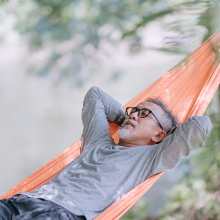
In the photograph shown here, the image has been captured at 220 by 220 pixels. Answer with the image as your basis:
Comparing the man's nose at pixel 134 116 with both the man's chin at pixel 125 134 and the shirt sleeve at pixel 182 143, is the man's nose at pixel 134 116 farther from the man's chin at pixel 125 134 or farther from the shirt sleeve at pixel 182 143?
the shirt sleeve at pixel 182 143

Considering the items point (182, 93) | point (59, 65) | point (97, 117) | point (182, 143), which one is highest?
point (59, 65)


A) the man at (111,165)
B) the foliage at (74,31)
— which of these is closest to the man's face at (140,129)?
the man at (111,165)

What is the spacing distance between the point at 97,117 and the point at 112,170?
36 centimetres

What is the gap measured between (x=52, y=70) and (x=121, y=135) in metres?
3.06

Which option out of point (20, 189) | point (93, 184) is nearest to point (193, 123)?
point (93, 184)

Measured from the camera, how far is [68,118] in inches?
183

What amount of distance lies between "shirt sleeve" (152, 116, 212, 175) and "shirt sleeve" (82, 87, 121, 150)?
308 millimetres

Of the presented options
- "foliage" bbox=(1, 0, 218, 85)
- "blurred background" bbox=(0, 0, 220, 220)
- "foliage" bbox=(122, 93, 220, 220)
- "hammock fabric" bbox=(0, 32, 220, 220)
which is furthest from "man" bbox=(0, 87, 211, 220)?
"foliage" bbox=(1, 0, 218, 85)

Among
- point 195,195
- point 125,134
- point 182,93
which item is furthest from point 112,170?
point 195,195

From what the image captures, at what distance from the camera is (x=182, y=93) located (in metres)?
2.15

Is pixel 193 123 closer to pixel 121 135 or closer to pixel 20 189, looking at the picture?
pixel 121 135

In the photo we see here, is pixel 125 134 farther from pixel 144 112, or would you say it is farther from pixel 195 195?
pixel 195 195

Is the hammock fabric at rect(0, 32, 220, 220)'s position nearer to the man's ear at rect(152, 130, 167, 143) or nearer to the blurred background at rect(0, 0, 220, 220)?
the man's ear at rect(152, 130, 167, 143)

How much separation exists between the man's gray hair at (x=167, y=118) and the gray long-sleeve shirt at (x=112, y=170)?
17 cm
